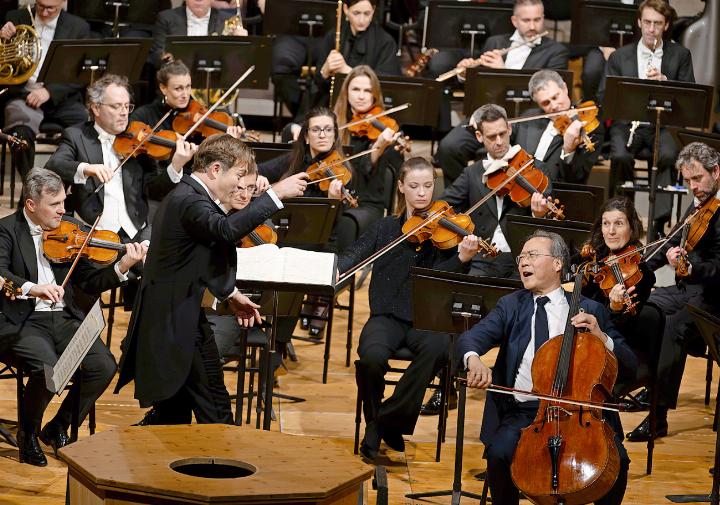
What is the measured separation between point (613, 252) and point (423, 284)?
982 millimetres

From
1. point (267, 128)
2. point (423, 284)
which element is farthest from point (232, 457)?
point (267, 128)

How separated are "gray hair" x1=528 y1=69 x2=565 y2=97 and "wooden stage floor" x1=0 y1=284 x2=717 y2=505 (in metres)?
1.71

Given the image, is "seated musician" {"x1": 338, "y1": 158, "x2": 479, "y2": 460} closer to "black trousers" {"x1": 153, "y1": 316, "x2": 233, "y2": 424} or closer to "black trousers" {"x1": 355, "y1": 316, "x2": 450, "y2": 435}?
"black trousers" {"x1": 355, "y1": 316, "x2": 450, "y2": 435}

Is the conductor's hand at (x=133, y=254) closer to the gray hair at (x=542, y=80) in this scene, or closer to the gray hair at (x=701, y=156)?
the gray hair at (x=701, y=156)

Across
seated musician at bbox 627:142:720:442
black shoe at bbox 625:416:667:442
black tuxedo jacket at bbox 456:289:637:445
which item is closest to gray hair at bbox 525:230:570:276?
black tuxedo jacket at bbox 456:289:637:445

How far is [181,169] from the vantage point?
20.5 feet

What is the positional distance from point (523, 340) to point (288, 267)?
89 centimetres

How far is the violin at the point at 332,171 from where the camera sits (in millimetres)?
6371

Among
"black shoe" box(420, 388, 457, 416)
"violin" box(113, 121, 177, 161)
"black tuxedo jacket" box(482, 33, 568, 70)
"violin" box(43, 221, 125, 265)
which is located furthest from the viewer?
"black tuxedo jacket" box(482, 33, 568, 70)

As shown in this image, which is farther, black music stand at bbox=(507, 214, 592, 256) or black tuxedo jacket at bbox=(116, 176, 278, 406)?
black music stand at bbox=(507, 214, 592, 256)

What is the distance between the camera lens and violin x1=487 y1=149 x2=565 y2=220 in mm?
6043

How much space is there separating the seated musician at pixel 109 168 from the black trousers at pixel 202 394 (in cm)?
194

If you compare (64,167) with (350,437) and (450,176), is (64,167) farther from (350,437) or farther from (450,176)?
(450,176)

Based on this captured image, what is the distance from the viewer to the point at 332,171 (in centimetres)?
639
